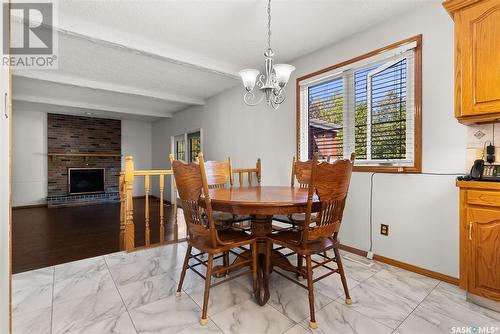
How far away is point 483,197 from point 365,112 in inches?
53.5

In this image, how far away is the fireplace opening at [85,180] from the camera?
23.0 ft

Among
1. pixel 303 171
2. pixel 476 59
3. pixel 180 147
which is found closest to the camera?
pixel 476 59

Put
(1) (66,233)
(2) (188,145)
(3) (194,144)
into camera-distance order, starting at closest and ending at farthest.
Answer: (1) (66,233)
(3) (194,144)
(2) (188,145)

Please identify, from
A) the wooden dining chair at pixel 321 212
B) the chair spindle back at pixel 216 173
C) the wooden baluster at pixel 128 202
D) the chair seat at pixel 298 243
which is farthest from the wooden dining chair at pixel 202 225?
the wooden baluster at pixel 128 202

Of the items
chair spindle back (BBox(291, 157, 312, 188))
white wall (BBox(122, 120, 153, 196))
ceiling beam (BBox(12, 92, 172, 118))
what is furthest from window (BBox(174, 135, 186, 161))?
chair spindle back (BBox(291, 157, 312, 188))

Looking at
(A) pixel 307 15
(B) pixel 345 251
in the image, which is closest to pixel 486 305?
(B) pixel 345 251

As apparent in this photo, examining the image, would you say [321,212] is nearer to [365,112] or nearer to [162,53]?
[365,112]

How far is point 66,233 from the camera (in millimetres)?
4027

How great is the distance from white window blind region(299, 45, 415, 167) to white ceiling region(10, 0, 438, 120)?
1.51 ft

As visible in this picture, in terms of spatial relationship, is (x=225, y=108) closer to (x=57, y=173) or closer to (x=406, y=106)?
(x=406, y=106)

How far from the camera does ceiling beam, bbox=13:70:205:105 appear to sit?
12.7ft

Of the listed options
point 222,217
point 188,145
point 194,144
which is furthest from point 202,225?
point 188,145

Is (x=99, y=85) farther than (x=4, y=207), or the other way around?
(x=99, y=85)

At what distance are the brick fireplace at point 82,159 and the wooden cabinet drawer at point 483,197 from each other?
8182 millimetres
